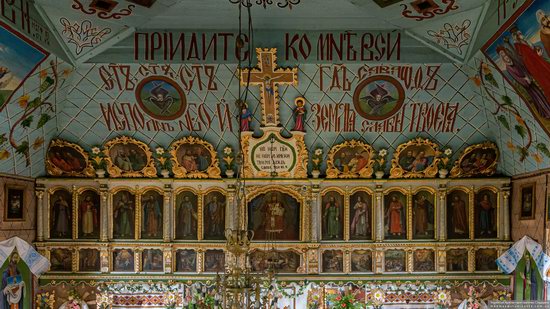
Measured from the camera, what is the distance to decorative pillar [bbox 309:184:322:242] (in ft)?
45.4

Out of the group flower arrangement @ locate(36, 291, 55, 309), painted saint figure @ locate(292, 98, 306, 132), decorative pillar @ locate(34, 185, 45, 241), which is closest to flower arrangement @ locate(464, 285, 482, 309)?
painted saint figure @ locate(292, 98, 306, 132)

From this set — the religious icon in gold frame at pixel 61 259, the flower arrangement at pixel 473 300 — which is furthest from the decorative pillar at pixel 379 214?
the religious icon in gold frame at pixel 61 259

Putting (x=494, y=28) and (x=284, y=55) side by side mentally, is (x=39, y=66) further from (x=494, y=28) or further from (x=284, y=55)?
(x=494, y=28)

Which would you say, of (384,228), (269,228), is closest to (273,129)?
(269,228)

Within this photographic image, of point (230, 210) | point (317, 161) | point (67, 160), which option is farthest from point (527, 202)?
point (67, 160)

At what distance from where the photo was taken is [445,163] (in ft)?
44.8

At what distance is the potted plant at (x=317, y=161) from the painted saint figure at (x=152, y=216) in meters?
3.41

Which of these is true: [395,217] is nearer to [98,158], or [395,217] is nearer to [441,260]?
[441,260]

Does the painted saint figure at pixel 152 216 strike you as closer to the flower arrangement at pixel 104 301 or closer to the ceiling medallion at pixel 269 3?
the flower arrangement at pixel 104 301

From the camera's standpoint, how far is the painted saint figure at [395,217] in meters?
14.0

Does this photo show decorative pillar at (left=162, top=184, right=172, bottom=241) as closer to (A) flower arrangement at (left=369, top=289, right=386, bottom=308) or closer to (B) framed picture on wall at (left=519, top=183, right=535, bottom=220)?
(A) flower arrangement at (left=369, top=289, right=386, bottom=308)

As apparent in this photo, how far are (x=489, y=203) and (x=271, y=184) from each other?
4686 mm

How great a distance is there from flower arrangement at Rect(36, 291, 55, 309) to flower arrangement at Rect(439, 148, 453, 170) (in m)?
8.63

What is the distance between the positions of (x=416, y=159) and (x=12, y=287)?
8.50m
